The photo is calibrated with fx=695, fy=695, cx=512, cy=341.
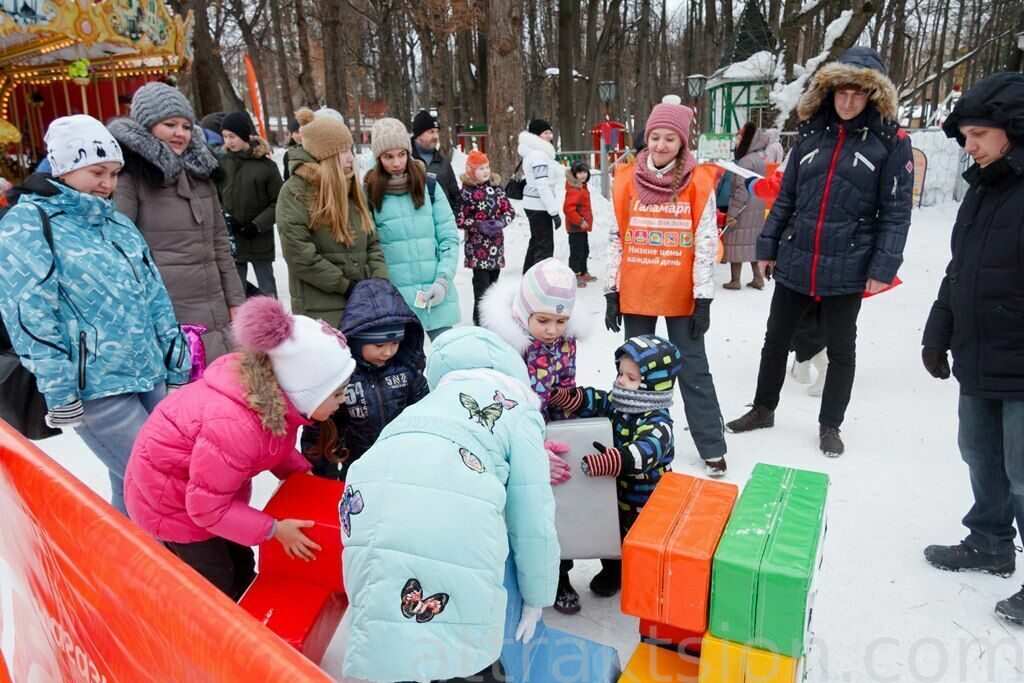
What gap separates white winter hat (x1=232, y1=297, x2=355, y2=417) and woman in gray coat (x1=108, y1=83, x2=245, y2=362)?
59.4 inches

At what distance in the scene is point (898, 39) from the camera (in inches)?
955

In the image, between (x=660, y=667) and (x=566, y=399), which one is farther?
(x=566, y=399)

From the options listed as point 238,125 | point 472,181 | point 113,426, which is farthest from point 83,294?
point 472,181

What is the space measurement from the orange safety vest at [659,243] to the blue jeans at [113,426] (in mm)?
2429

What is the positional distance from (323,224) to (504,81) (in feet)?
25.8

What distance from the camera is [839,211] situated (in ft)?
12.1

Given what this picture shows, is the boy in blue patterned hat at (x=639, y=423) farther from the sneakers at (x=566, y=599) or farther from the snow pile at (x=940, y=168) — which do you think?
the snow pile at (x=940, y=168)

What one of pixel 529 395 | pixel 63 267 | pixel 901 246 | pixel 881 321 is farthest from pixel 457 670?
pixel 881 321

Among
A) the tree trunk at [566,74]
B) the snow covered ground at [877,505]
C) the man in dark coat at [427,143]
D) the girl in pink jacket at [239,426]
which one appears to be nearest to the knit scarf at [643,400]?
the snow covered ground at [877,505]

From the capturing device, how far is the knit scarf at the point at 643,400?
8.99ft

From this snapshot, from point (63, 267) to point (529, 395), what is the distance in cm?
179

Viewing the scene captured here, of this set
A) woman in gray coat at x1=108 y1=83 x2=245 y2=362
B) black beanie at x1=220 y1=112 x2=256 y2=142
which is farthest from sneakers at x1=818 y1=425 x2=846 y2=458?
black beanie at x1=220 y1=112 x2=256 y2=142

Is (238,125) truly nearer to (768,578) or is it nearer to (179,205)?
(179,205)

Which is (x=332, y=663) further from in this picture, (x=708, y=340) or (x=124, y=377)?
(x=708, y=340)
